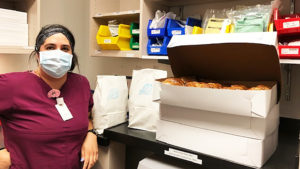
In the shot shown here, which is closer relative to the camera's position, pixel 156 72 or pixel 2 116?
pixel 2 116

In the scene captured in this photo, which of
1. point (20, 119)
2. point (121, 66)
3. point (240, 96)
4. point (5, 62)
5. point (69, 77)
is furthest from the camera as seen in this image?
point (121, 66)

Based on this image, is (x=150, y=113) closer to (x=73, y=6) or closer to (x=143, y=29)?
(x=143, y=29)

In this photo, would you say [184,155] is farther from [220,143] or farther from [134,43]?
[134,43]

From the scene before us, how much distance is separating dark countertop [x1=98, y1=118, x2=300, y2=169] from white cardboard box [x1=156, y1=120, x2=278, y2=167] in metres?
0.03

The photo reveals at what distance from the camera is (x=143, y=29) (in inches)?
70.2

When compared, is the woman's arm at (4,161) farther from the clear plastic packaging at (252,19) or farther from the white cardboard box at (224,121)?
the clear plastic packaging at (252,19)

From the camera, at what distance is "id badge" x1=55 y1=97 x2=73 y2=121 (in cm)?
134

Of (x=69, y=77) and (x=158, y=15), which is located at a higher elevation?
(x=158, y=15)

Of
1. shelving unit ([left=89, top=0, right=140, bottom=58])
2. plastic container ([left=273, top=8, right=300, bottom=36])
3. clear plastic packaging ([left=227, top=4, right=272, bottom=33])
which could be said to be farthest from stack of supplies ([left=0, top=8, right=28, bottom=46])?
plastic container ([left=273, top=8, right=300, bottom=36])

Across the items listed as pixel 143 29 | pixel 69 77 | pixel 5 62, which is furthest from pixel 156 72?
pixel 5 62

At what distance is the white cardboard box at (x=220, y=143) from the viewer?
41.8 inches

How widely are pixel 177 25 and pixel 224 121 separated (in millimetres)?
855

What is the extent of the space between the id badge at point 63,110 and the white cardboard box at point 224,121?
50cm

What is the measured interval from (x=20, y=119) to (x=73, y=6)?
144 cm
